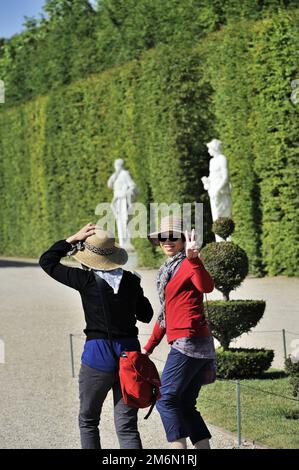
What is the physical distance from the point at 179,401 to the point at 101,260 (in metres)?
1.00

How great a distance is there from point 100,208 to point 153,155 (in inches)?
141

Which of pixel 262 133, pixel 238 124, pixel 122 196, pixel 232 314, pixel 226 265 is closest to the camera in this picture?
pixel 232 314

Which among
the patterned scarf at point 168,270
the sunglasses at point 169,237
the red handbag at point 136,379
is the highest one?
the sunglasses at point 169,237

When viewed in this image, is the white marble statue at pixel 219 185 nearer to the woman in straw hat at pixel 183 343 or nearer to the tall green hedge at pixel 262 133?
the tall green hedge at pixel 262 133

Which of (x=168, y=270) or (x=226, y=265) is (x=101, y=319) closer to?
(x=168, y=270)

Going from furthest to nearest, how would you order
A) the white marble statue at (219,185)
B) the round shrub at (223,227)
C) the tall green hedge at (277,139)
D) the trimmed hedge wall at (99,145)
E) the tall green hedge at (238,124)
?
the trimmed hedge wall at (99,145), the tall green hedge at (238,124), the white marble statue at (219,185), the tall green hedge at (277,139), the round shrub at (223,227)

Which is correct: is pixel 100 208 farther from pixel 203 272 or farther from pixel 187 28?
pixel 203 272

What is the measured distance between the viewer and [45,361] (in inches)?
429

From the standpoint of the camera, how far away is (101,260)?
237 inches

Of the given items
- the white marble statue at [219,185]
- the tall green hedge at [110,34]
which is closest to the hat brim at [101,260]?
the white marble statue at [219,185]

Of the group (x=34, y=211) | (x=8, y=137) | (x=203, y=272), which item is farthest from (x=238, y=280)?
(x=8, y=137)

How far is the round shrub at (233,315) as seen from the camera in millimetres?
9666

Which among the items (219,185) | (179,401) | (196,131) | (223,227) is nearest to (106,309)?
(179,401)

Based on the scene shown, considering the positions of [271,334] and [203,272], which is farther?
[271,334]
